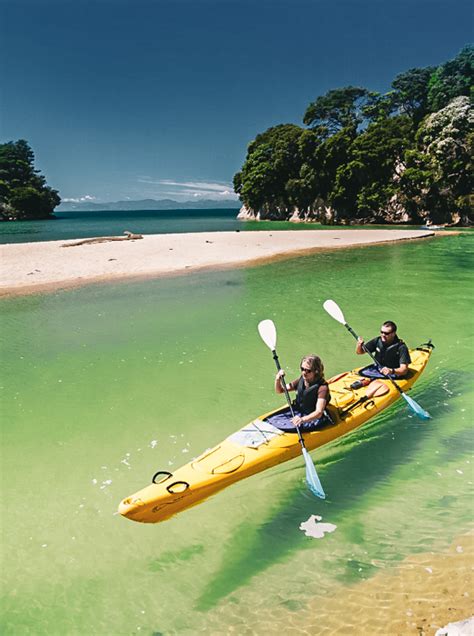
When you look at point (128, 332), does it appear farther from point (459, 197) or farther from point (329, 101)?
point (329, 101)

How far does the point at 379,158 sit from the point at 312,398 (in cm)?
4231

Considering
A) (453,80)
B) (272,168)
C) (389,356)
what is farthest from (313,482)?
(272,168)

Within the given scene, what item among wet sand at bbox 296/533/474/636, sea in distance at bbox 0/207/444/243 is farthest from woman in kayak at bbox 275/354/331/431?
sea in distance at bbox 0/207/444/243

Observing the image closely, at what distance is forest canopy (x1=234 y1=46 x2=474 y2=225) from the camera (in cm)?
3578

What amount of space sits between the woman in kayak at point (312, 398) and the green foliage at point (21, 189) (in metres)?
83.2

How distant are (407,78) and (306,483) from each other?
60.0 meters

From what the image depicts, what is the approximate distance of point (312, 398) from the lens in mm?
4941

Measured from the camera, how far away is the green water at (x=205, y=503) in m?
3.32

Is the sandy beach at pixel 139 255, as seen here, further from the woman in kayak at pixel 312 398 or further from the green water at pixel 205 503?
the woman in kayak at pixel 312 398

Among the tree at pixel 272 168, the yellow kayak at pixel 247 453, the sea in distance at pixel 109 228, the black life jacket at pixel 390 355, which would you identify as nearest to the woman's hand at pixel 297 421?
the yellow kayak at pixel 247 453

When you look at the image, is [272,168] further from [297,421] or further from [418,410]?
[297,421]

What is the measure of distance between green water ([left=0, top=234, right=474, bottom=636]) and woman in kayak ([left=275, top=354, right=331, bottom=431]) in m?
0.56

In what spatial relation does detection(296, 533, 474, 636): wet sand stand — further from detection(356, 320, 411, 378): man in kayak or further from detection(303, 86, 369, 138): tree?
detection(303, 86, 369, 138): tree

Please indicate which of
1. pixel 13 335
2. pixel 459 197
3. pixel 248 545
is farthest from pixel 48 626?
pixel 459 197
